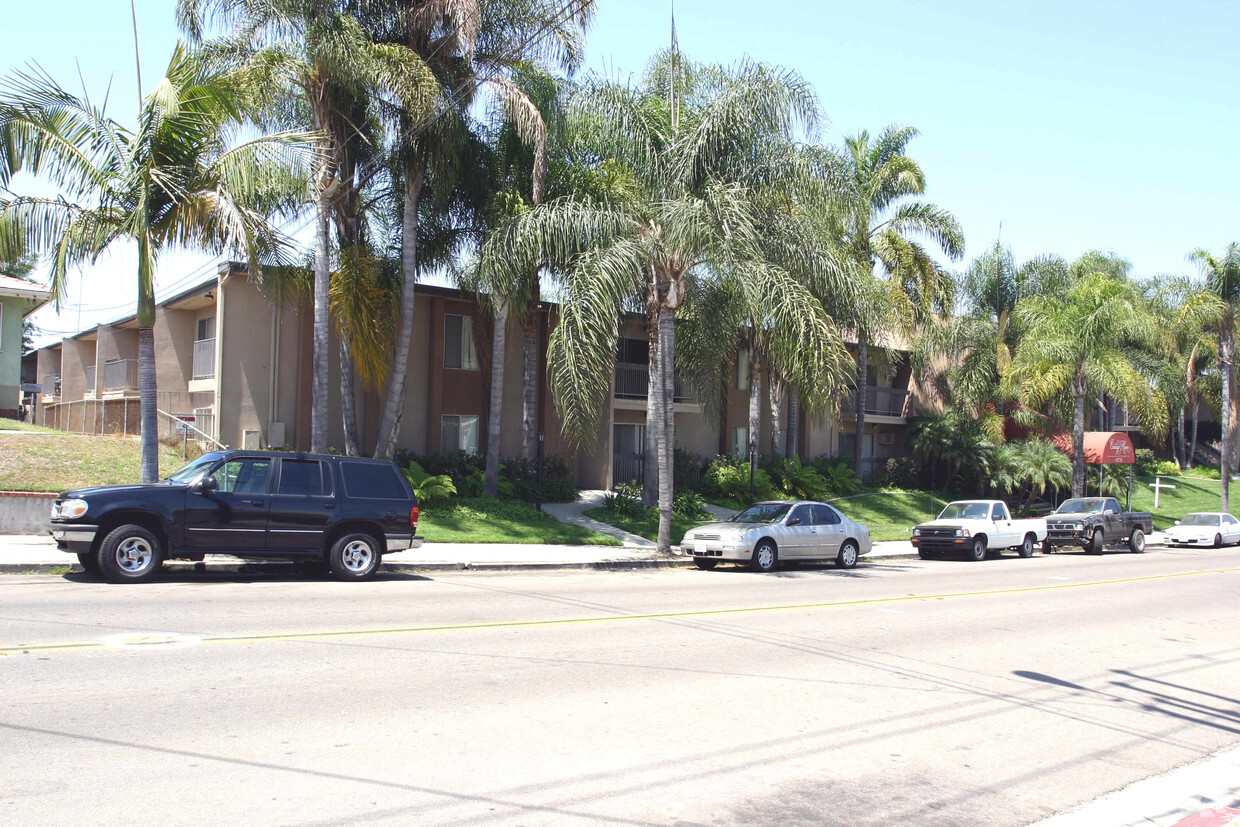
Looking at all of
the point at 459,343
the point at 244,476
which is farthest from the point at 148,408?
the point at 459,343

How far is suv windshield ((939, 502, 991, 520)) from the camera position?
82.8 ft

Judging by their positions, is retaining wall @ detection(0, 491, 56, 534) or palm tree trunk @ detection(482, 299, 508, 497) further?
palm tree trunk @ detection(482, 299, 508, 497)

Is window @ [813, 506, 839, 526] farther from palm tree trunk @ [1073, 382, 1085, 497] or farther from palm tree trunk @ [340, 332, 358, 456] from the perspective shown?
palm tree trunk @ [1073, 382, 1085, 497]

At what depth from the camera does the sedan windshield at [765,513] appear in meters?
19.8

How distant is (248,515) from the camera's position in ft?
45.1

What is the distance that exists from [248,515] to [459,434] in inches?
599

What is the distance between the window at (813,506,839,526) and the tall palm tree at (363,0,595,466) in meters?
9.96

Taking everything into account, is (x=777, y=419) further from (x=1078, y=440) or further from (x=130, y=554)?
(x=130, y=554)

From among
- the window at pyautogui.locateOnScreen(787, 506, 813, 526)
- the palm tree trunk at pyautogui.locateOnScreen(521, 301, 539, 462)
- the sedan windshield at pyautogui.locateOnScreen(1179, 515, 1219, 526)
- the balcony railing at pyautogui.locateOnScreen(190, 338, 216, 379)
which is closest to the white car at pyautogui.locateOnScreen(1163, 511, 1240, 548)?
the sedan windshield at pyautogui.locateOnScreen(1179, 515, 1219, 526)

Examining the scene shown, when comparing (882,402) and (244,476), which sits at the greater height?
(882,402)

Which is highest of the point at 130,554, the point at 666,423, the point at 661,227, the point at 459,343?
the point at 661,227

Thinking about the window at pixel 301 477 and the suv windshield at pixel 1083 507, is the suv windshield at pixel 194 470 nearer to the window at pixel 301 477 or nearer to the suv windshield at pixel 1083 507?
the window at pixel 301 477

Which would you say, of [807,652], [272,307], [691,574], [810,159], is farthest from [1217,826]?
[272,307]

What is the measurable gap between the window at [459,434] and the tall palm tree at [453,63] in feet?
17.2
